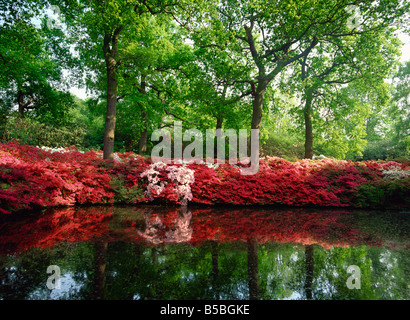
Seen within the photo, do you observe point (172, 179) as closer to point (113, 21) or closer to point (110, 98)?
point (110, 98)

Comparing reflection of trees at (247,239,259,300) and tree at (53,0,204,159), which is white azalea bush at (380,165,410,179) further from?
tree at (53,0,204,159)

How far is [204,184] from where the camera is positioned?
7355mm

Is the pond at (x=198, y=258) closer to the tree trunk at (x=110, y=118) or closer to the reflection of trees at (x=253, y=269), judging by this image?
the reflection of trees at (x=253, y=269)

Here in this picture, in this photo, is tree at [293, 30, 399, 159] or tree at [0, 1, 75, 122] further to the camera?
tree at [0, 1, 75, 122]

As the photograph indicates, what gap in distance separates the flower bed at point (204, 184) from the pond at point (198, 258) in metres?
1.31

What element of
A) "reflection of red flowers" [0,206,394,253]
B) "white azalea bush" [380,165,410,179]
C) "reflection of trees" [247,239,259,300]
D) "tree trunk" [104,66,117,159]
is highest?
"tree trunk" [104,66,117,159]

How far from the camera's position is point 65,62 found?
59.5 ft

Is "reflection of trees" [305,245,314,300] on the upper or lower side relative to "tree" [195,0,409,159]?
lower

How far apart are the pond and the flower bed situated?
131cm

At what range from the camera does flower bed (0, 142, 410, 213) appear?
661 cm

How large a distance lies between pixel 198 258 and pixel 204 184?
4.24m

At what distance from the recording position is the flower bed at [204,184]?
6.61 m

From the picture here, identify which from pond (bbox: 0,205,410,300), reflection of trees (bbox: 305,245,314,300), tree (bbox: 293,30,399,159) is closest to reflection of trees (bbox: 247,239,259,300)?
pond (bbox: 0,205,410,300)
